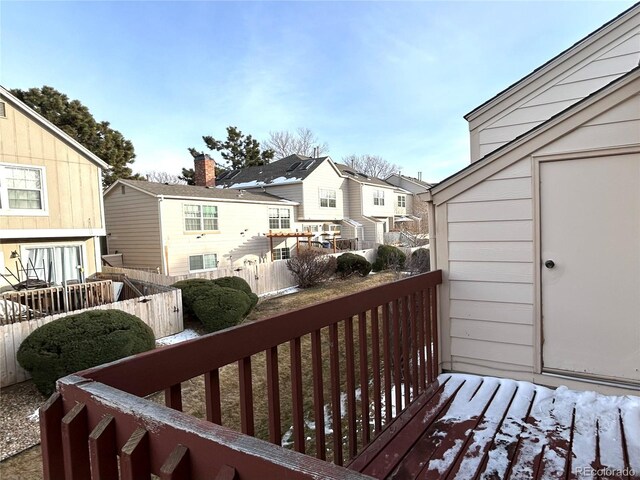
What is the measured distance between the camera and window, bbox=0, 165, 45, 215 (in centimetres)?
1020

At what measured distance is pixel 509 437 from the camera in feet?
7.32

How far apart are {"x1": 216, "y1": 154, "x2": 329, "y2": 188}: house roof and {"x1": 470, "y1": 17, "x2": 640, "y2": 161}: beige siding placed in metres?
15.8

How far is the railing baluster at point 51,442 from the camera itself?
1.00 meters

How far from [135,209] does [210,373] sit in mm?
16194

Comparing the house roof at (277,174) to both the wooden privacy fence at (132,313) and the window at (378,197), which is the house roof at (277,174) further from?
the wooden privacy fence at (132,313)

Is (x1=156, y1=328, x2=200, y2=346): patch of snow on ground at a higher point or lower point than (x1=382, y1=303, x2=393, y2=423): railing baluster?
lower

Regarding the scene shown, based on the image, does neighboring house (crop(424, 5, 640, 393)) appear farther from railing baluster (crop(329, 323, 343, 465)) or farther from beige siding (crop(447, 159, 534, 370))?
railing baluster (crop(329, 323, 343, 465))

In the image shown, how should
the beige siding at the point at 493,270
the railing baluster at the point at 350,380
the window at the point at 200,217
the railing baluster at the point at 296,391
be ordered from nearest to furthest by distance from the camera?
1. the railing baluster at the point at 296,391
2. the railing baluster at the point at 350,380
3. the beige siding at the point at 493,270
4. the window at the point at 200,217

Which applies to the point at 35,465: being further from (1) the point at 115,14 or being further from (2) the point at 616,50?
(2) the point at 616,50

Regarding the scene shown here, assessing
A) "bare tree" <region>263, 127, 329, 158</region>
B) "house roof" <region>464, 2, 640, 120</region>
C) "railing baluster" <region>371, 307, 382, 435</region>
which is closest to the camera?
"railing baluster" <region>371, 307, 382, 435</region>

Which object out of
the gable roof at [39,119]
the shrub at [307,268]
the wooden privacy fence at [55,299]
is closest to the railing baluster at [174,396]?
the wooden privacy fence at [55,299]

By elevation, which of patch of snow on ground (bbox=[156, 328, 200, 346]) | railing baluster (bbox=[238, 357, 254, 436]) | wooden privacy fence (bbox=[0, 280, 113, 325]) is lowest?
patch of snow on ground (bbox=[156, 328, 200, 346])

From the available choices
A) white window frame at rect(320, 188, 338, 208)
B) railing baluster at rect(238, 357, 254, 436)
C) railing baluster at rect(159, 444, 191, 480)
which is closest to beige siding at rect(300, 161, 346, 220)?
white window frame at rect(320, 188, 338, 208)

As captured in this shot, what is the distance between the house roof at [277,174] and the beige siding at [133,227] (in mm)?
7996
